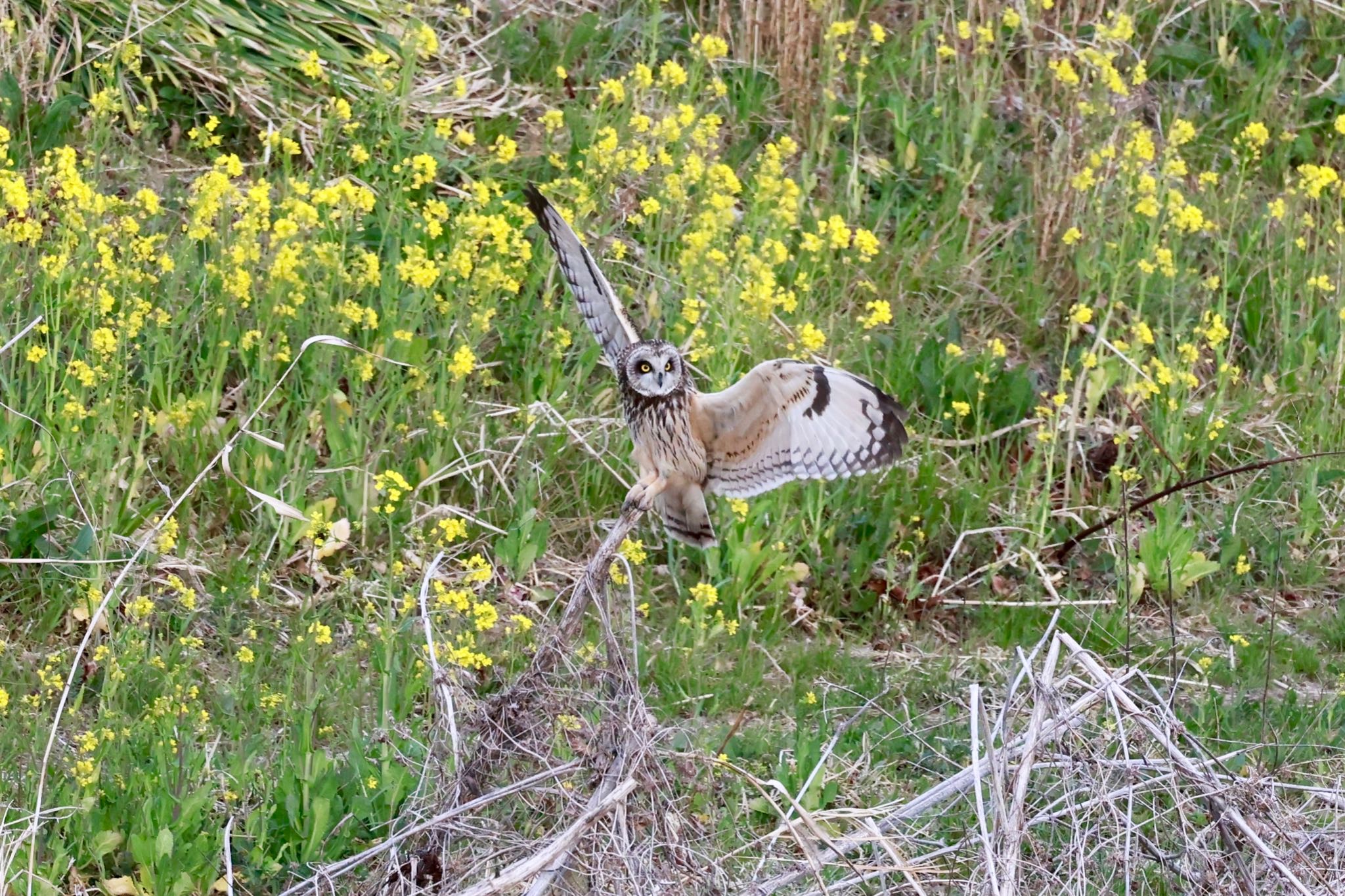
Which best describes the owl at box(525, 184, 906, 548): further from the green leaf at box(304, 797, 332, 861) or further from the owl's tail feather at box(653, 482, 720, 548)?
the green leaf at box(304, 797, 332, 861)

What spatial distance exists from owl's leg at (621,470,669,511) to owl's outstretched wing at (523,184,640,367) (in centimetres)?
31

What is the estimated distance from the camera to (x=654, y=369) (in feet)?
13.2

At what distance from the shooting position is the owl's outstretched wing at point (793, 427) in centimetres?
373

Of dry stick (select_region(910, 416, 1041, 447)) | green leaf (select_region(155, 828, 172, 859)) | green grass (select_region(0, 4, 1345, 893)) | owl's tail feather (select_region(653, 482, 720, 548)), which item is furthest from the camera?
dry stick (select_region(910, 416, 1041, 447))

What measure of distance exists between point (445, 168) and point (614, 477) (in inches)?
62.3

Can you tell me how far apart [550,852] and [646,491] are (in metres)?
1.25

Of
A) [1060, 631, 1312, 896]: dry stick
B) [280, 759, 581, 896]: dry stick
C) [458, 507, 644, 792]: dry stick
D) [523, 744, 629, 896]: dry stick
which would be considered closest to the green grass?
[458, 507, 644, 792]: dry stick

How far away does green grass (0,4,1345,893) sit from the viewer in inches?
156

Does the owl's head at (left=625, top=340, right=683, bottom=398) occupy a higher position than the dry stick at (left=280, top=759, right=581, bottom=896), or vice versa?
the owl's head at (left=625, top=340, right=683, bottom=398)

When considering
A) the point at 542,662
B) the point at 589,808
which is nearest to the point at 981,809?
the point at 589,808

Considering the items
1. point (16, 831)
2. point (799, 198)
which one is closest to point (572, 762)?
point (16, 831)

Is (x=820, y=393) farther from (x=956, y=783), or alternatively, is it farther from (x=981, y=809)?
(x=981, y=809)

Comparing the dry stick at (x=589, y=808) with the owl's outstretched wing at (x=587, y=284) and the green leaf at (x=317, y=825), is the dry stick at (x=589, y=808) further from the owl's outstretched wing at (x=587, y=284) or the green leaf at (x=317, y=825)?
the owl's outstretched wing at (x=587, y=284)

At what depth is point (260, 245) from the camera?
562cm
